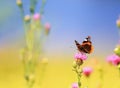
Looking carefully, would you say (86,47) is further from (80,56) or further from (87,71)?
(87,71)

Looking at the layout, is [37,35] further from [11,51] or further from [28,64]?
[11,51]

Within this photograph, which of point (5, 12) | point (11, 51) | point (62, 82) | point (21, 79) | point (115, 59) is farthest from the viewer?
point (11, 51)

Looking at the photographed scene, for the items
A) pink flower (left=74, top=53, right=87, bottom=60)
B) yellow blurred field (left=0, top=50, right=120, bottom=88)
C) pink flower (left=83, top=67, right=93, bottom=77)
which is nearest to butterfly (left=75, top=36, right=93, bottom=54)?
pink flower (left=74, top=53, right=87, bottom=60)

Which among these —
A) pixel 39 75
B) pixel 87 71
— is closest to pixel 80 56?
pixel 87 71

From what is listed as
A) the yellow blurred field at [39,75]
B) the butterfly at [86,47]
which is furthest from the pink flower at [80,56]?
the yellow blurred field at [39,75]

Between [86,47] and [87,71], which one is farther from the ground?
[86,47]

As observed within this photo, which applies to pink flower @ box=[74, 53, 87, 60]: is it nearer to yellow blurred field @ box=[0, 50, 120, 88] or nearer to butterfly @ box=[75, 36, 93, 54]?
butterfly @ box=[75, 36, 93, 54]

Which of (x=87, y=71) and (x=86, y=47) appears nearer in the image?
(x=86, y=47)

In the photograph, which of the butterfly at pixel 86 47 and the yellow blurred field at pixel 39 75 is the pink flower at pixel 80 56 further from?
the yellow blurred field at pixel 39 75

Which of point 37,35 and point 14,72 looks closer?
point 37,35

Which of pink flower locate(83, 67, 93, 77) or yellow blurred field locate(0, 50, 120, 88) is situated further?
yellow blurred field locate(0, 50, 120, 88)

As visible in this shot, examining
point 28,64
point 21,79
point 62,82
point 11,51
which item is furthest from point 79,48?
point 11,51
